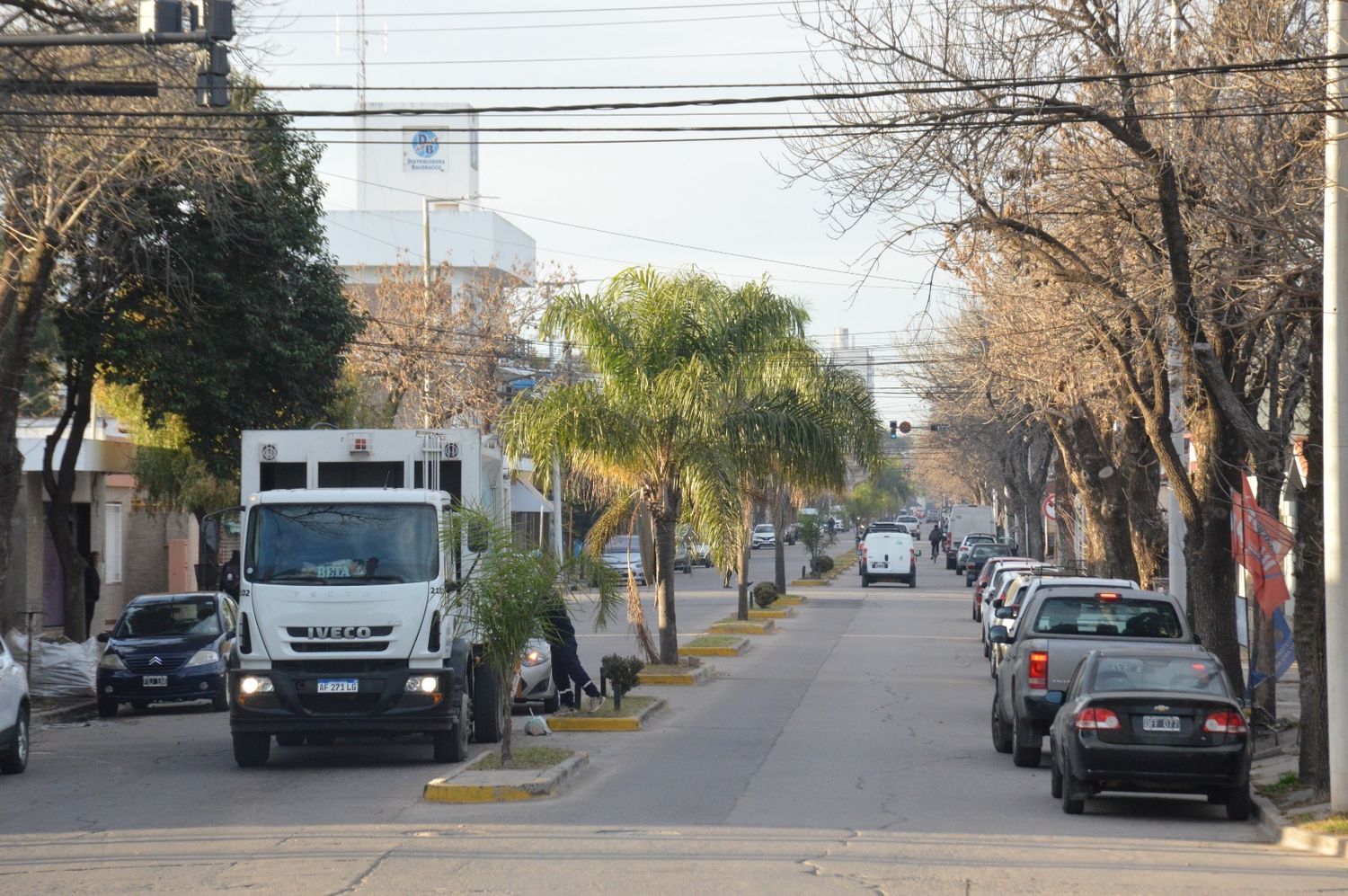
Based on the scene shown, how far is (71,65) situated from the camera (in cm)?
1662

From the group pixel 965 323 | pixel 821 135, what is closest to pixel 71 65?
pixel 821 135

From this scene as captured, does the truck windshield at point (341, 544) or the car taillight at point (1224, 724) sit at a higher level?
the truck windshield at point (341, 544)

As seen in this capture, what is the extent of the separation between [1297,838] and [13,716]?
11729 millimetres

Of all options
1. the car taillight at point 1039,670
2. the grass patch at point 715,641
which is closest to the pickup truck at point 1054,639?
the car taillight at point 1039,670

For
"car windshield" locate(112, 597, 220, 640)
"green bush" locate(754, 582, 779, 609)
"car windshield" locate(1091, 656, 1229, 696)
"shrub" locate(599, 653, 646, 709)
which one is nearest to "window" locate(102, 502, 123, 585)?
"car windshield" locate(112, 597, 220, 640)

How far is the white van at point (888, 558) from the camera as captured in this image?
195ft

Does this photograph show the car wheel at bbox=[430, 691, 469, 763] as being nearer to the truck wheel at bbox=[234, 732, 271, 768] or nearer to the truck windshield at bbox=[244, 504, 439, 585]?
the truck windshield at bbox=[244, 504, 439, 585]

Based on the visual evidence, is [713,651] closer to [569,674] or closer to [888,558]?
[569,674]

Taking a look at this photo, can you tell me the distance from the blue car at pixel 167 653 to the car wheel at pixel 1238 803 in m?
12.9

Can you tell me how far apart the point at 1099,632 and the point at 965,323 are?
59.8ft

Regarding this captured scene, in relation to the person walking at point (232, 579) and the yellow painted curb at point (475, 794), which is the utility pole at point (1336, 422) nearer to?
the yellow painted curb at point (475, 794)

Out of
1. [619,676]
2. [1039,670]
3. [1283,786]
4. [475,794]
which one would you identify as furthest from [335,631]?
[1283,786]

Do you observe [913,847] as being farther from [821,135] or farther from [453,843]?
[821,135]

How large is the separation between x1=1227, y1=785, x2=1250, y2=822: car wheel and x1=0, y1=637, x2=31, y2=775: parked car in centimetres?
1129
